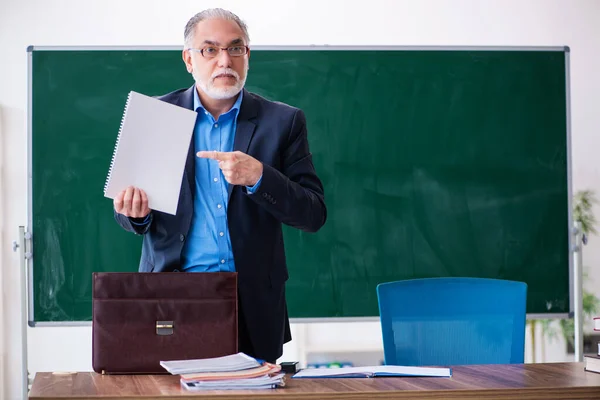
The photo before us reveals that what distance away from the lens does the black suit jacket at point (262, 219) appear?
1970 millimetres

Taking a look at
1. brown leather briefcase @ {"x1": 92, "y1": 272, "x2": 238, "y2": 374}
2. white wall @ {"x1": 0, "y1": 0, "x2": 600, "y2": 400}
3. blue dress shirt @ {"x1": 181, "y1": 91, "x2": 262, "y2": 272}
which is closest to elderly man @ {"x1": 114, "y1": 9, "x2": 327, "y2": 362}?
blue dress shirt @ {"x1": 181, "y1": 91, "x2": 262, "y2": 272}

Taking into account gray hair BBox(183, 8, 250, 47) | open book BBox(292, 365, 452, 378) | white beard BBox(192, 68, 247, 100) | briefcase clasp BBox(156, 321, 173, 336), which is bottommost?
open book BBox(292, 365, 452, 378)

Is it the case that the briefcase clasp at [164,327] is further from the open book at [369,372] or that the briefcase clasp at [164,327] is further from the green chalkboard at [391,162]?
the green chalkboard at [391,162]

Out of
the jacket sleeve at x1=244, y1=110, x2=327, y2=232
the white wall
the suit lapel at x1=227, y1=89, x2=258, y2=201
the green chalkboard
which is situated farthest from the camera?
the white wall

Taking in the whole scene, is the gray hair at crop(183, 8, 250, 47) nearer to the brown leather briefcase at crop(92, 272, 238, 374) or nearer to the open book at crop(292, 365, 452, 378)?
the brown leather briefcase at crop(92, 272, 238, 374)

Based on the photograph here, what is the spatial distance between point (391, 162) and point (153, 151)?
2044mm

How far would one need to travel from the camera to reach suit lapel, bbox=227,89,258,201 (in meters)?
2.08

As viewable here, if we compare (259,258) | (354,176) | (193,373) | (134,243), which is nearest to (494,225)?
(354,176)

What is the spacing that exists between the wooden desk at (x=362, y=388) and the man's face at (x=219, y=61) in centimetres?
82

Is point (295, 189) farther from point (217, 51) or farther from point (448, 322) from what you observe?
point (448, 322)

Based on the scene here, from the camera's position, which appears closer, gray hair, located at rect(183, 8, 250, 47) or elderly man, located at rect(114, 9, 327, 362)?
elderly man, located at rect(114, 9, 327, 362)

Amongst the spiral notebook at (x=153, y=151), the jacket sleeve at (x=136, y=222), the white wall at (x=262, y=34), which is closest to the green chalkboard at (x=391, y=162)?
the white wall at (x=262, y=34)

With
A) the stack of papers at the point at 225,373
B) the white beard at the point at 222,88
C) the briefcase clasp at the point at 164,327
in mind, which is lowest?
the stack of papers at the point at 225,373

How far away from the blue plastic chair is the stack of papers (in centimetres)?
62
